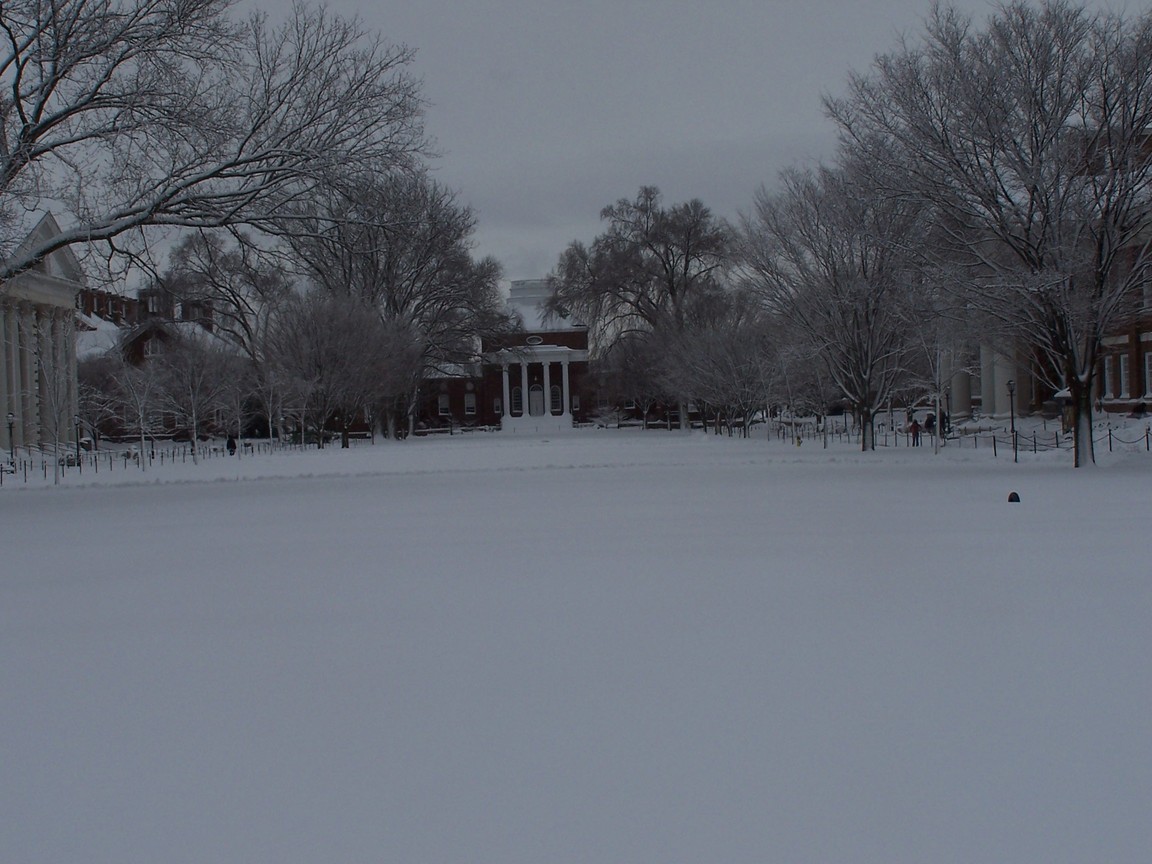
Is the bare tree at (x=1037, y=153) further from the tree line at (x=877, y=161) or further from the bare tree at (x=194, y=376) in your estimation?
the bare tree at (x=194, y=376)

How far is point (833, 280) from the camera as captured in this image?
107 feet

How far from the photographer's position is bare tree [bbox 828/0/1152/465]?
69.5 ft

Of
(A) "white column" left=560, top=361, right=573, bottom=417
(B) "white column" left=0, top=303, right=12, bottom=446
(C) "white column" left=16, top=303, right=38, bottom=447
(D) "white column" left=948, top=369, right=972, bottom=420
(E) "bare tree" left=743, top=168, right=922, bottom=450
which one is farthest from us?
(A) "white column" left=560, top=361, right=573, bottom=417

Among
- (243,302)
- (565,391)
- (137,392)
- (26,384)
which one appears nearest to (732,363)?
(243,302)

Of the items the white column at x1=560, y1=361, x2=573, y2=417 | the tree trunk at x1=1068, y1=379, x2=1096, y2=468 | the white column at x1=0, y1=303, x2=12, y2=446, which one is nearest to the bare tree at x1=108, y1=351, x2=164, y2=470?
the white column at x1=0, y1=303, x2=12, y2=446

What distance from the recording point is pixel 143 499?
20.2 m

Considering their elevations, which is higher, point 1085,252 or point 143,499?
point 1085,252

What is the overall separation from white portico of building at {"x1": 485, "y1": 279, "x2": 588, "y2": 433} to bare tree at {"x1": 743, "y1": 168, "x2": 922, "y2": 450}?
134 ft

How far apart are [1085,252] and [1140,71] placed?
11.6 ft

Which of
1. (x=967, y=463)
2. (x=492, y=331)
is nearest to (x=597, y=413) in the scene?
(x=492, y=331)

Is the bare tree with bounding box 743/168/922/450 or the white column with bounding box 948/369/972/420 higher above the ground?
the bare tree with bounding box 743/168/922/450

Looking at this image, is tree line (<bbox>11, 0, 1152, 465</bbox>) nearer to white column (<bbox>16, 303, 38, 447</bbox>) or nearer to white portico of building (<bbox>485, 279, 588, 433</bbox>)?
white column (<bbox>16, 303, 38, 447</bbox>)

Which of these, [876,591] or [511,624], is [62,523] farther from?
[876,591]

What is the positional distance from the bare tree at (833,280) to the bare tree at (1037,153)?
6.06m
